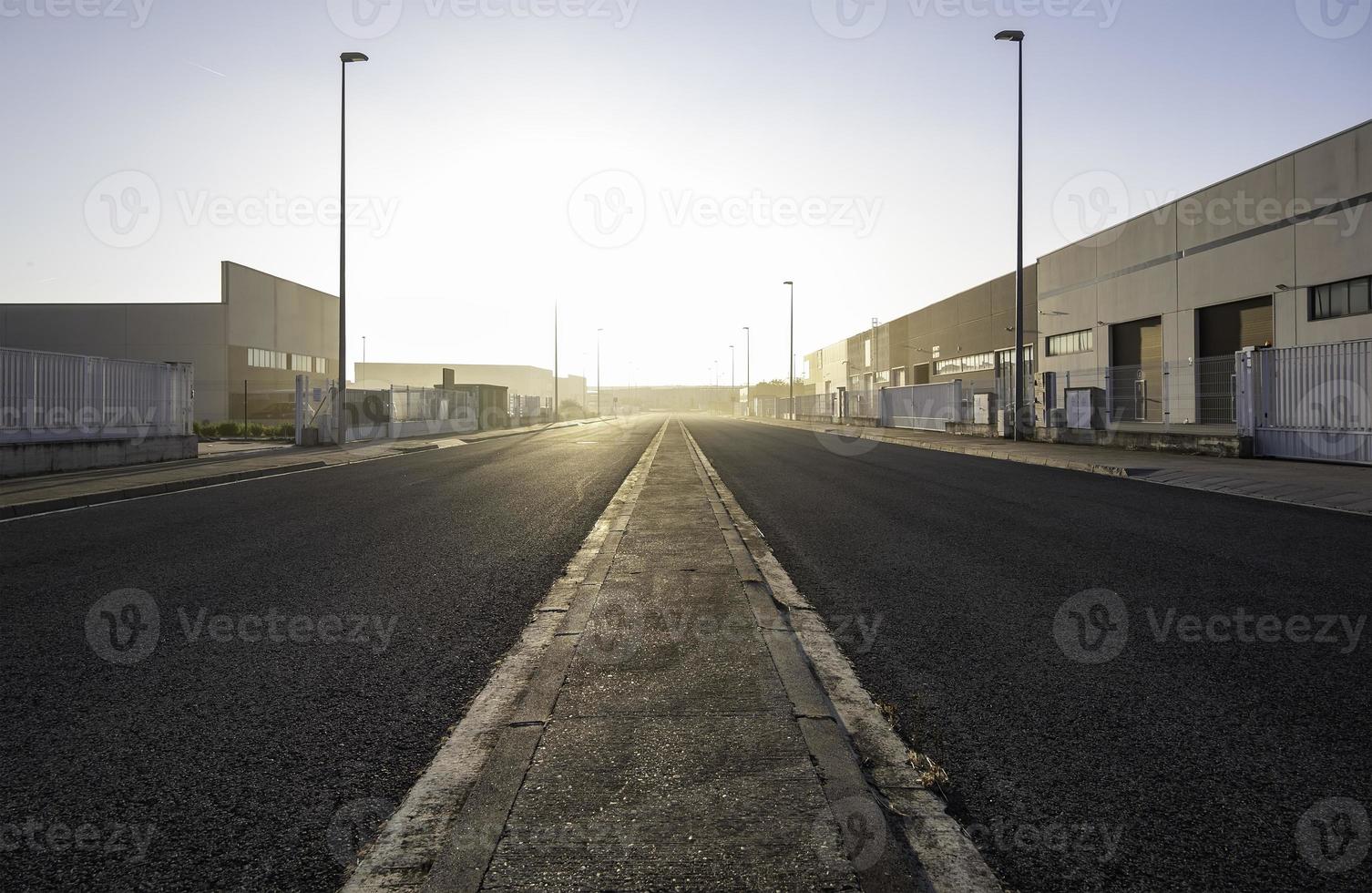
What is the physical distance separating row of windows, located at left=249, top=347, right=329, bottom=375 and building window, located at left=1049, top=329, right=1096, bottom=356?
1992 inches

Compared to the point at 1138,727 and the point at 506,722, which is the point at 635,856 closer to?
the point at 506,722

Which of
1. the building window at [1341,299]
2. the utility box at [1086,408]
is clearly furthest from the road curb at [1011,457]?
the building window at [1341,299]

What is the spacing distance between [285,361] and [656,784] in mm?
65202

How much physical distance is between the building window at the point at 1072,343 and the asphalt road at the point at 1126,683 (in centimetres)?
3299

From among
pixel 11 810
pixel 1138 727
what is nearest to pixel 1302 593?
pixel 1138 727

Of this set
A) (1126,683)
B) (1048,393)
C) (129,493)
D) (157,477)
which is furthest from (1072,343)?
(1126,683)

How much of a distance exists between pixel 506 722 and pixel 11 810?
1.48 meters

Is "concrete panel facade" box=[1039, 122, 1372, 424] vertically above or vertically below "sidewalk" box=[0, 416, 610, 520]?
above

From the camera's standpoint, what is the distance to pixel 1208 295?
3036 cm

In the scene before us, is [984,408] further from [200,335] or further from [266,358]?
[266,358]

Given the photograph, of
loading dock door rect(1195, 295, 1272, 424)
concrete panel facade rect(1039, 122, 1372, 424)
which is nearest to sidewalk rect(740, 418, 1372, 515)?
concrete panel facade rect(1039, 122, 1372, 424)

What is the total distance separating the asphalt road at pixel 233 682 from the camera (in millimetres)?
2248

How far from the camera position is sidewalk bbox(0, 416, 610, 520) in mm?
10680

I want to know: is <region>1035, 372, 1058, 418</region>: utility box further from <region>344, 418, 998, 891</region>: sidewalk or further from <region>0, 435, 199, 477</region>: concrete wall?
<region>0, 435, 199, 477</region>: concrete wall
